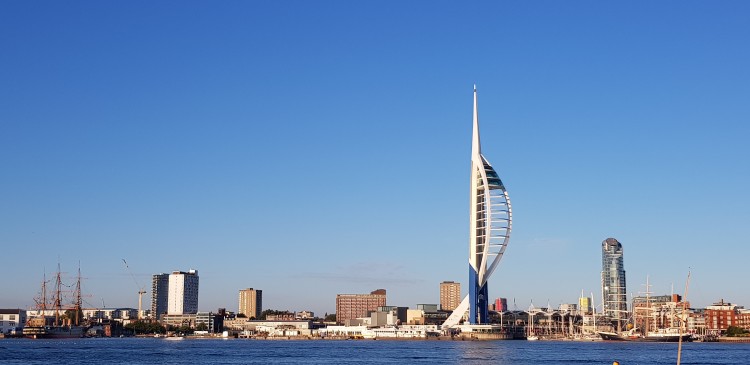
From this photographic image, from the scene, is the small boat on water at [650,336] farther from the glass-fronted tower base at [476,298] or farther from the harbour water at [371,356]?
the harbour water at [371,356]

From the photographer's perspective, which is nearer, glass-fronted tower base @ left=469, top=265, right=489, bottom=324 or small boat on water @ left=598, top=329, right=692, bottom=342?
glass-fronted tower base @ left=469, top=265, right=489, bottom=324

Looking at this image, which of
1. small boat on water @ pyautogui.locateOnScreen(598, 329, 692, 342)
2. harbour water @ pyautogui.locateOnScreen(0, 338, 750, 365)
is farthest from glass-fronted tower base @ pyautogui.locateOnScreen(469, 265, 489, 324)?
small boat on water @ pyautogui.locateOnScreen(598, 329, 692, 342)

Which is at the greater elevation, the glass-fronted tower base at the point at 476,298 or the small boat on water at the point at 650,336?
the glass-fronted tower base at the point at 476,298

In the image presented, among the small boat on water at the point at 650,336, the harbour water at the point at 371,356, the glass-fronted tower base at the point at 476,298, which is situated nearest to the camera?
the harbour water at the point at 371,356

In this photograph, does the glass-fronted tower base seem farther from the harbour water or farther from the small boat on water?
the small boat on water

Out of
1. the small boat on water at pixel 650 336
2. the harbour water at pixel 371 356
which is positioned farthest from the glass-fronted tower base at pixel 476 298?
the small boat on water at pixel 650 336

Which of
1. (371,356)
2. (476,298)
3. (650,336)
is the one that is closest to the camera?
(371,356)

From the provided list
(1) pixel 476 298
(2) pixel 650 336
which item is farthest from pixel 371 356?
(2) pixel 650 336

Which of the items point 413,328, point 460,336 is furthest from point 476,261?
point 413,328

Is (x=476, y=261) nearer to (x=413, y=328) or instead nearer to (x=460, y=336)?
(x=460, y=336)

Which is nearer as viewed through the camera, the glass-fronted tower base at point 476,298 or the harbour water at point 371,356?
the harbour water at point 371,356

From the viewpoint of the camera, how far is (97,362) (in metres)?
78.2

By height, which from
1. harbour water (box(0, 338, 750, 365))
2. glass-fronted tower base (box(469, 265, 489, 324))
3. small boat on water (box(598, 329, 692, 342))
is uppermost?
glass-fronted tower base (box(469, 265, 489, 324))

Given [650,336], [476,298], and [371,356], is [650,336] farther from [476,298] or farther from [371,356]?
[371,356]
